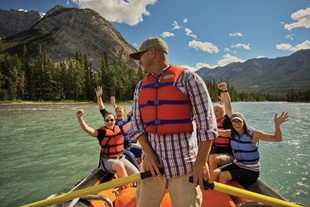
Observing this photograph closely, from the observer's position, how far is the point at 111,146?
17.2 feet

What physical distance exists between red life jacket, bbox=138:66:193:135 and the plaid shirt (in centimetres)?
6

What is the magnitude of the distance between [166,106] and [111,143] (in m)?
3.47

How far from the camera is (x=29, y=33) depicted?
122 meters

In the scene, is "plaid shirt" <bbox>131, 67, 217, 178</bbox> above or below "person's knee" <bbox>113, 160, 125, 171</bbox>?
above

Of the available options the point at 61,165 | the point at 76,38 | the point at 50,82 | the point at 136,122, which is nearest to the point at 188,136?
the point at 136,122

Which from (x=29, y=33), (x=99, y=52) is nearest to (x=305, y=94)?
(x=99, y=52)

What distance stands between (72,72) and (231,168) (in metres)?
59.9

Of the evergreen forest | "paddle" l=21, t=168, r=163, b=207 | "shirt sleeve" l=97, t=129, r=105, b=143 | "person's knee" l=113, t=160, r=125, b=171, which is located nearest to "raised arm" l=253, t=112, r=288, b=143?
"person's knee" l=113, t=160, r=125, b=171

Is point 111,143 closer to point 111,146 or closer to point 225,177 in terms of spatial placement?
point 111,146

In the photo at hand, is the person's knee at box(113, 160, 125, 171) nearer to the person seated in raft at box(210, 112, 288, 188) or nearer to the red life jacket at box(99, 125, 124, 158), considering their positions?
the red life jacket at box(99, 125, 124, 158)

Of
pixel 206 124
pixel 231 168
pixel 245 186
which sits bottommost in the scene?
pixel 245 186

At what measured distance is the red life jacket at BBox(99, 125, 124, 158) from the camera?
17.2ft

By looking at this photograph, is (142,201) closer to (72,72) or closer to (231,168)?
(231,168)

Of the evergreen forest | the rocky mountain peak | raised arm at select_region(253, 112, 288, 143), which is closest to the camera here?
raised arm at select_region(253, 112, 288, 143)
